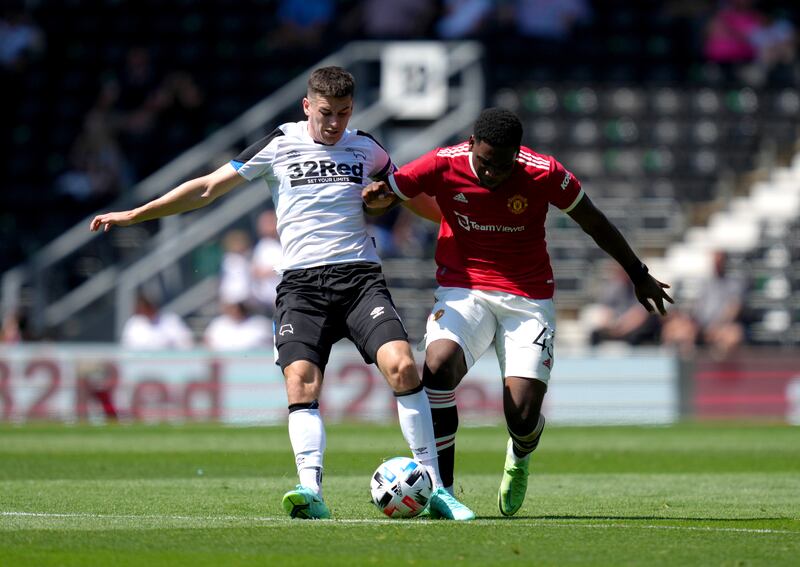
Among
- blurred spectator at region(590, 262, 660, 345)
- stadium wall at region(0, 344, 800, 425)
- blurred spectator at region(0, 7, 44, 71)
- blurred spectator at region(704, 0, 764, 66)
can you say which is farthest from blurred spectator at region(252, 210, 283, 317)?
blurred spectator at region(704, 0, 764, 66)

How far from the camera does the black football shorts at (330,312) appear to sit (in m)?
8.20

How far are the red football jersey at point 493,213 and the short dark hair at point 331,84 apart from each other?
1.87 feet

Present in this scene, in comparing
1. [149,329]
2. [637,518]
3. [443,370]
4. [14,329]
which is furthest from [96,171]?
[637,518]

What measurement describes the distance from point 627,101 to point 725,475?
13.2 metres

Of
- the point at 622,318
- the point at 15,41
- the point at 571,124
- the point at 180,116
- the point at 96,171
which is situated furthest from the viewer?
the point at 15,41

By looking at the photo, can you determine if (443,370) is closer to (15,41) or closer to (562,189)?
(562,189)

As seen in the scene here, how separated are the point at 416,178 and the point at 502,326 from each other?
0.99 m

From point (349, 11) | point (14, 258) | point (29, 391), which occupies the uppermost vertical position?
point (349, 11)

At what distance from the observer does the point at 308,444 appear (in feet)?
26.3

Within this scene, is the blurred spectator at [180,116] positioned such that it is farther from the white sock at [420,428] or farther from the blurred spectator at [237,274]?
the white sock at [420,428]

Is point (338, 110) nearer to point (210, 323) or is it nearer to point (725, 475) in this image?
point (725, 475)

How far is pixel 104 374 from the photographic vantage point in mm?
19375

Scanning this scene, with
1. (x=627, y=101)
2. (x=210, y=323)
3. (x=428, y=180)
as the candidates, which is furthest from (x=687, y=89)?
(x=428, y=180)

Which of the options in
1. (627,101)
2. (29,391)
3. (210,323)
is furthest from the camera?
(627,101)
